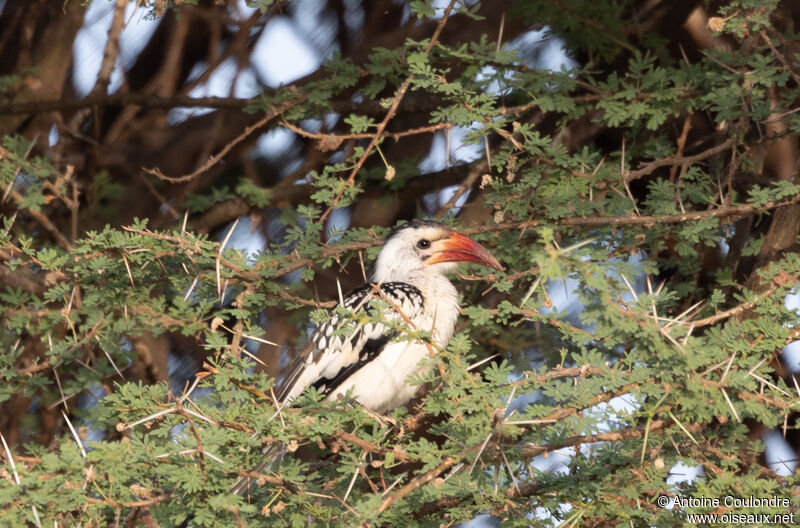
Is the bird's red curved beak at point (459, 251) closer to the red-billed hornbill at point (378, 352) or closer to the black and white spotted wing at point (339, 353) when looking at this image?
the red-billed hornbill at point (378, 352)

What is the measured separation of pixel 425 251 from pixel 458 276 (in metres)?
0.43

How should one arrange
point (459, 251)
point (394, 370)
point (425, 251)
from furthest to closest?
point (425, 251)
point (459, 251)
point (394, 370)

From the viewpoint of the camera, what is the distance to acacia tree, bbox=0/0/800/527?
1.91 metres

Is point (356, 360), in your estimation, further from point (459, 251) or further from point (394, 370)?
point (459, 251)

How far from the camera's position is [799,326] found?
6.99 ft

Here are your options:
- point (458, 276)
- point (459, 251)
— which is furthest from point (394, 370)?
point (459, 251)

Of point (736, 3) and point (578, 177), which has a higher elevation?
point (736, 3)

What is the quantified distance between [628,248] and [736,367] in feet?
2.45

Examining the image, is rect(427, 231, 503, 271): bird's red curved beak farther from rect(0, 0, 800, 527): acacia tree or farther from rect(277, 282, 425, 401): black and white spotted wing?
rect(277, 282, 425, 401): black and white spotted wing

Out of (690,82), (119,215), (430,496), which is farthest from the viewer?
(119,215)

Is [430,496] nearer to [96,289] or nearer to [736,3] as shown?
[96,289]

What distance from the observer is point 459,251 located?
11.3 ft

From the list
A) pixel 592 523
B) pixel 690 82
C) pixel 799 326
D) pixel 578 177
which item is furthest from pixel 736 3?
pixel 592 523

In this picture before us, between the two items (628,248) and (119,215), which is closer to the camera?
(628,248)
